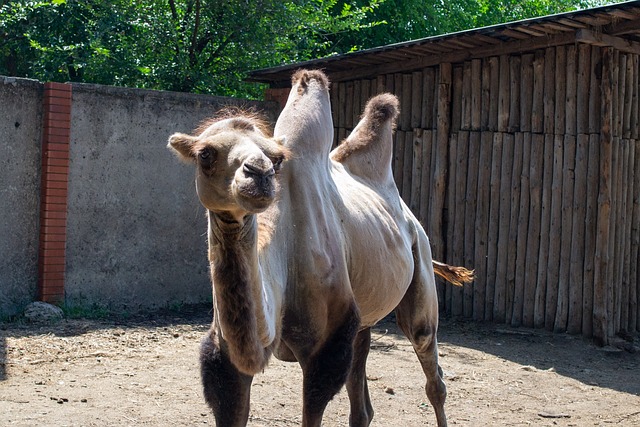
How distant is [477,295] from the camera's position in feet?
33.7

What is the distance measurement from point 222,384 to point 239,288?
0.73 m

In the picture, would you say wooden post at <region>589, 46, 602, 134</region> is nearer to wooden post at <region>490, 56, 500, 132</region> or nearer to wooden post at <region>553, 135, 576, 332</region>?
wooden post at <region>553, 135, 576, 332</region>

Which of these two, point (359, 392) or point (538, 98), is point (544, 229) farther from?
point (359, 392)

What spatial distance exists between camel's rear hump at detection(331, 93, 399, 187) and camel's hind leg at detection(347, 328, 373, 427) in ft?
3.64

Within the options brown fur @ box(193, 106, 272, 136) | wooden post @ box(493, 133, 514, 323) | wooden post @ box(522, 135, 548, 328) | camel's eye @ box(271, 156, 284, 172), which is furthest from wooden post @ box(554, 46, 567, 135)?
camel's eye @ box(271, 156, 284, 172)

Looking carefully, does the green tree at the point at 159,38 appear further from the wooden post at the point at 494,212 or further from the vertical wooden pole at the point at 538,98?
the vertical wooden pole at the point at 538,98

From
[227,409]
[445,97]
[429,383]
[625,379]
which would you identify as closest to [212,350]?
[227,409]

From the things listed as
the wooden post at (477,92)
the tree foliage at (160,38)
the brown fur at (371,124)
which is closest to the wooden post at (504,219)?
the wooden post at (477,92)

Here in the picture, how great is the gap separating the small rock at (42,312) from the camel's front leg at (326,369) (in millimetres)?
5250

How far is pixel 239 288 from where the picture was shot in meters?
3.60

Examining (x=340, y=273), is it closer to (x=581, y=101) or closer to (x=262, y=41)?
(x=581, y=101)

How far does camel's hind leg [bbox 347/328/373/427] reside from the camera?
577 cm

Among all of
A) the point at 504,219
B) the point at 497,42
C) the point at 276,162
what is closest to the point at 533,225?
the point at 504,219

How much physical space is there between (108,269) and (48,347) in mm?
A: 2018
